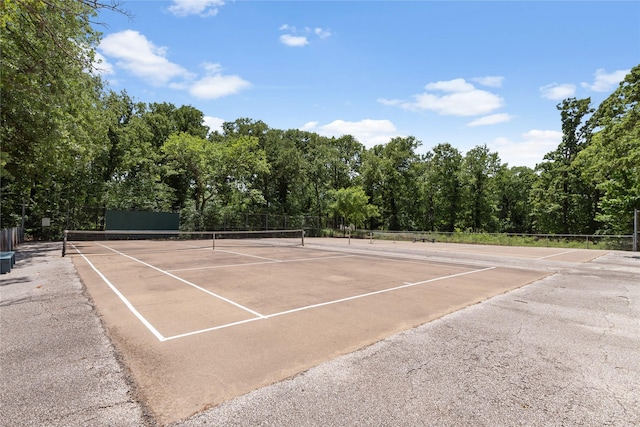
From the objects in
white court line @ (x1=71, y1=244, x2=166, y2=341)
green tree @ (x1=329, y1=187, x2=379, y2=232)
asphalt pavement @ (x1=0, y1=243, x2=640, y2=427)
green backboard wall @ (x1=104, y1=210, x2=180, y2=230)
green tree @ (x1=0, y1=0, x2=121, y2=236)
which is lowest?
white court line @ (x1=71, y1=244, x2=166, y2=341)

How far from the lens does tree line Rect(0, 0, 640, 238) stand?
514 inches

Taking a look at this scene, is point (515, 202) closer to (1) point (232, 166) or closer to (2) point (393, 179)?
(2) point (393, 179)

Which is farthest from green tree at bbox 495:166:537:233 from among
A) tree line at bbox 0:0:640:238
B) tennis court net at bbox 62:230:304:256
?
tennis court net at bbox 62:230:304:256

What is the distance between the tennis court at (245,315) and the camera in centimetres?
372

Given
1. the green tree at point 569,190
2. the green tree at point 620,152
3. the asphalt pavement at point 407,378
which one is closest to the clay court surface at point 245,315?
the asphalt pavement at point 407,378

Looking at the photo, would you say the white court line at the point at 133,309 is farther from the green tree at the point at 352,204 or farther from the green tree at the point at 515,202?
the green tree at the point at 515,202

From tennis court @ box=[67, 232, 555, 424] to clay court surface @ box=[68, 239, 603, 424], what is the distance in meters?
0.02

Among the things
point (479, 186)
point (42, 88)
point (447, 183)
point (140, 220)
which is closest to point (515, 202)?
point (479, 186)

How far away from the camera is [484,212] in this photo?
49.3 meters

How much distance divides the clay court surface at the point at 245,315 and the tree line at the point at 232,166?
5979 millimetres

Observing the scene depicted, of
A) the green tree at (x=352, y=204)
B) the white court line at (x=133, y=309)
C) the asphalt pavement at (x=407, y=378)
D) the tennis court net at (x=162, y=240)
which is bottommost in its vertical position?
the tennis court net at (x=162, y=240)

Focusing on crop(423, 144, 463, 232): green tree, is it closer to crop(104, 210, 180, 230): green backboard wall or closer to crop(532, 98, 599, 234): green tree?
crop(532, 98, 599, 234): green tree

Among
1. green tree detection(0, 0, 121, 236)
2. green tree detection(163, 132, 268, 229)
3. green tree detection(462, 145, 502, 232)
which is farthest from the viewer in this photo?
green tree detection(462, 145, 502, 232)

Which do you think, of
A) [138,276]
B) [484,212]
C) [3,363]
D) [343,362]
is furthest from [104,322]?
[484,212]
